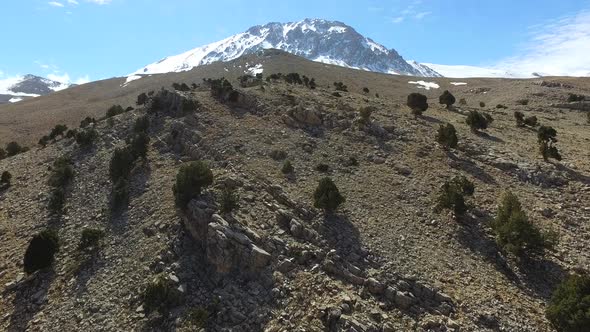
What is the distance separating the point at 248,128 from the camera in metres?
36.4

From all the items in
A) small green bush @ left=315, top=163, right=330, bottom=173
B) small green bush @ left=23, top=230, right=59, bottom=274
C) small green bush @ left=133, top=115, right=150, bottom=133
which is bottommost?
small green bush @ left=23, top=230, right=59, bottom=274

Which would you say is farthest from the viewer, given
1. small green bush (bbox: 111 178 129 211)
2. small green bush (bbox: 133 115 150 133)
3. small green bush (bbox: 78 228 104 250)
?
small green bush (bbox: 133 115 150 133)

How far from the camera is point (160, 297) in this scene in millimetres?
20484

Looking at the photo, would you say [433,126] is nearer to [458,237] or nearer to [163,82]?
[458,237]

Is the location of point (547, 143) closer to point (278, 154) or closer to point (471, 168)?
point (471, 168)

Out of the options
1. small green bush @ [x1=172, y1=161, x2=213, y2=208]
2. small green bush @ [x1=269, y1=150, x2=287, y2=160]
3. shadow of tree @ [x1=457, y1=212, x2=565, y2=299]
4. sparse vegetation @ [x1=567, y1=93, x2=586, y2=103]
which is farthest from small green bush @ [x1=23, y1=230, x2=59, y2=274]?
sparse vegetation @ [x1=567, y1=93, x2=586, y2=103]

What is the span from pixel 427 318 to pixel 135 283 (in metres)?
13.7

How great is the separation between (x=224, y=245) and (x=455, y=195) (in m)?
12.9

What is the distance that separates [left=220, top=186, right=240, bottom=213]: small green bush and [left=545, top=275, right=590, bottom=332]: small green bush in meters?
15.4

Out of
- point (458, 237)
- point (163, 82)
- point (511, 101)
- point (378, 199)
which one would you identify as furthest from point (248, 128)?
point (163, 82)

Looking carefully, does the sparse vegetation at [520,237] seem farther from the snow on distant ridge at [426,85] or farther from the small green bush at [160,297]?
the snow on distant ridge at [426,85]

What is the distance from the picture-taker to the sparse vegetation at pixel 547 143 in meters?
32.7

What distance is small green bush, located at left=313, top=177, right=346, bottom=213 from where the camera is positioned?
25203 mm

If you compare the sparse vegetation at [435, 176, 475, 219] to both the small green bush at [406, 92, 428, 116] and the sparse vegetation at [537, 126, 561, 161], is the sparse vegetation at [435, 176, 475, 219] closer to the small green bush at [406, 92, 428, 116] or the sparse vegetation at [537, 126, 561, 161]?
the sparse vegetation at [537, 126, 561, 161]
